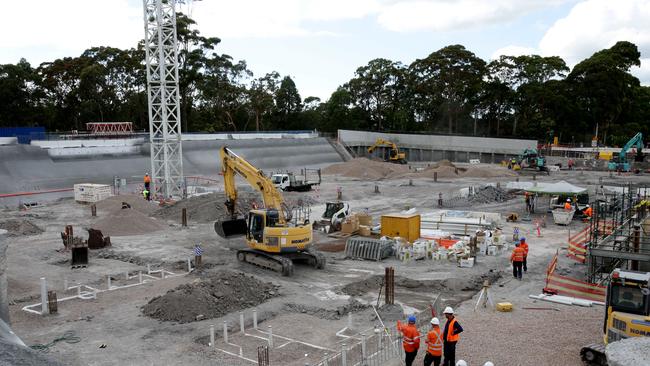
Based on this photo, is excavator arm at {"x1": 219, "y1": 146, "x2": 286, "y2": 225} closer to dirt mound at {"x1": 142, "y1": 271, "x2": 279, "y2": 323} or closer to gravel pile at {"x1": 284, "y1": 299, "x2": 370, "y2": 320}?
dirt mound at {"x1": 142, "y1": 271, "x2": 279, "y2": 323}

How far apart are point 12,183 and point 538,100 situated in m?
68.1

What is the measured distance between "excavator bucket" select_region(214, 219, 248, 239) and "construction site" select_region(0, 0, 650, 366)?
0.19 ft

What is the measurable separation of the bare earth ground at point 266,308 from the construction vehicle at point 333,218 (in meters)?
0.86

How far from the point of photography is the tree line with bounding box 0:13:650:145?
236 ft

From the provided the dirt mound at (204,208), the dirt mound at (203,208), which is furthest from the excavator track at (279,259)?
the dirt mound at (203,208)

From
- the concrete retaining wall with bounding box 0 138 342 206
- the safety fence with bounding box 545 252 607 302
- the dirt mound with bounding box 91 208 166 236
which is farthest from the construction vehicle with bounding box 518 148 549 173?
the safety fence with bounding box 545 252 607 302

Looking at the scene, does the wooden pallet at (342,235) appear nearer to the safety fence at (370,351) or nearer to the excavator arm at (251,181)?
the excavator arm at (251,181)

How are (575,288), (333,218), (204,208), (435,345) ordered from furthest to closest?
(204,208)
(333,218)
(575,288)
(435,345)

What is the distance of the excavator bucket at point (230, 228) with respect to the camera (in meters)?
23.1

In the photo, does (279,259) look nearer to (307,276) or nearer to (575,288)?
(307,276)

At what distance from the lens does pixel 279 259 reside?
766 inches

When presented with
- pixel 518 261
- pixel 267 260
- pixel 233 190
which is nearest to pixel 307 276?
pixel 267 260

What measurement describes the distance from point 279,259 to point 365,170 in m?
36.8

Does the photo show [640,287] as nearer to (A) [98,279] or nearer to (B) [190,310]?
(B) [190,310]
